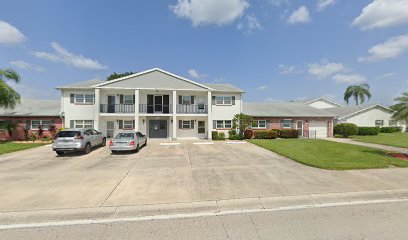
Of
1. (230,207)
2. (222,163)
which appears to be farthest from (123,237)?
(222,163)

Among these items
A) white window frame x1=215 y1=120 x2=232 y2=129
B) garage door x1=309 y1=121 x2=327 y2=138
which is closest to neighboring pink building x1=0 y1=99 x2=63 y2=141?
white window frame x1=215 y1=120 x2=232 y2=129

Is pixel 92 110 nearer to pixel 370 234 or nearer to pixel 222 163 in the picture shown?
pixel 222 163

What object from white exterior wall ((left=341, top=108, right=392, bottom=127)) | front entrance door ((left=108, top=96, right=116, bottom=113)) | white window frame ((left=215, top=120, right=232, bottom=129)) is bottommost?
white window frame ((left=215, top=120, right=232, bottom=129))

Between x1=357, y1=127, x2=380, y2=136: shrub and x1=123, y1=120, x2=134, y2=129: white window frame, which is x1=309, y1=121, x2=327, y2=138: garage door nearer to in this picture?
x1=357, y1=127, x2=380, y2=136: shrub

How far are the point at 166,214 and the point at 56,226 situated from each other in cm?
236

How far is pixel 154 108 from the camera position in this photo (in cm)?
2339

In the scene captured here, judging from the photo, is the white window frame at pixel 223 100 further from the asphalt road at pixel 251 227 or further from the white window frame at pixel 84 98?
the asphalt road at pixel 251 227

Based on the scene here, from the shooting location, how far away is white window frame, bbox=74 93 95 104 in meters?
22.0

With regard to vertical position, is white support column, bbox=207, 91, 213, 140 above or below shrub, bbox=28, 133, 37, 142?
above

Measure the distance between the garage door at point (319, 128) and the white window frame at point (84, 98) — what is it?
1066 inches

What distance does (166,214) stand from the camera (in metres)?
4.95

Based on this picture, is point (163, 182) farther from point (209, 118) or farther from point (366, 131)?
point (366, 131)

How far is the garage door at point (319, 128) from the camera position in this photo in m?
26.8

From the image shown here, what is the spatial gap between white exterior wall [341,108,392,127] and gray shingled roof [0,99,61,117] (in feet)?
138
